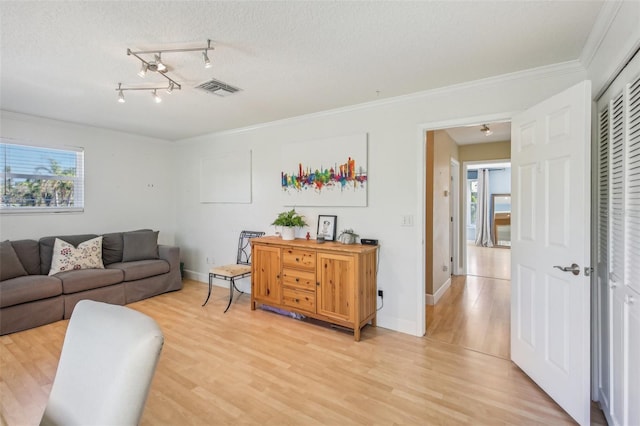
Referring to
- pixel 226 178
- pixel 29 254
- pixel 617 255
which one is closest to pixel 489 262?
pixel 617 255

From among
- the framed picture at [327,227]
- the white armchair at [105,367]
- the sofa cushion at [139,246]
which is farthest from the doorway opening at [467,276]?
the sofa cushion at [139,246]

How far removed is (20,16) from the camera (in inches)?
69.3

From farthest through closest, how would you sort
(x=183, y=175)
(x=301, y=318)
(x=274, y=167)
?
(x=183, y=175)
(x=274, y=167)
(x=301, y=318)

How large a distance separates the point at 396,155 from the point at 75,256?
4.00 meters

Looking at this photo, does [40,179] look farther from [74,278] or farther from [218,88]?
[218,88]

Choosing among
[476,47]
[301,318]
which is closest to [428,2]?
[476,47]

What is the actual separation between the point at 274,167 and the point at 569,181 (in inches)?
123

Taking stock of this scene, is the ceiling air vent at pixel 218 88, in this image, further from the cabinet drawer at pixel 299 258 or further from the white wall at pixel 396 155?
the cabinet drawer at pixel 299 258

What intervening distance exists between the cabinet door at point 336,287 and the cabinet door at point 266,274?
1.91 ft

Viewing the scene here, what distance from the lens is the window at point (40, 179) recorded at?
3666mm

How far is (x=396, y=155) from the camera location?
10.3ft

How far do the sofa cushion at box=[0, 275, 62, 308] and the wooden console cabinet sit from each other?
2.14m

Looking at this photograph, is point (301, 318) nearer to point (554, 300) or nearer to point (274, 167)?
point (274, 167)

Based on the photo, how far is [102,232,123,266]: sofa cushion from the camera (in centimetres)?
417
